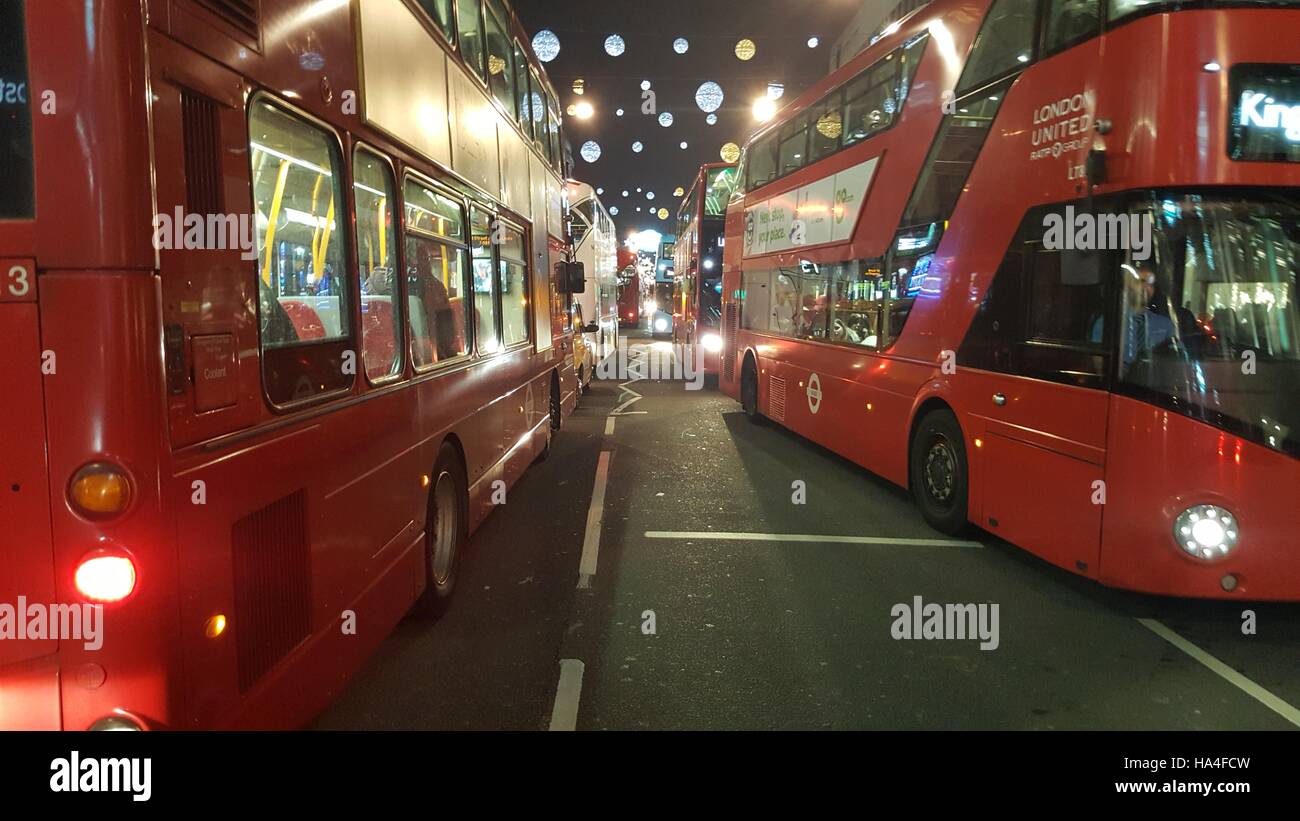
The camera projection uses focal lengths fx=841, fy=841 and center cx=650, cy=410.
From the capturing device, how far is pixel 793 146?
11.4 m

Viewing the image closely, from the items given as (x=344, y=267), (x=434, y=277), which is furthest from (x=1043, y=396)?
(x=344, y=267)

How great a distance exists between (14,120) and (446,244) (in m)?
3.24

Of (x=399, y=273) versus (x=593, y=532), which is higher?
(x=399, y=273)

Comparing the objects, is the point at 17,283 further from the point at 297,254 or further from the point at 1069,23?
the point at 1069,23

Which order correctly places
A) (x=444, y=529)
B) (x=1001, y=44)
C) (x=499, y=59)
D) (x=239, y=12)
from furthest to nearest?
(x=499, y=59)
(x=1001, y=44)
(x=444, y=529)
(x=239, y=12)

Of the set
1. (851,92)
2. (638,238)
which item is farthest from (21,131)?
(638,238)

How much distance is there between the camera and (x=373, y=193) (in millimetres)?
4184

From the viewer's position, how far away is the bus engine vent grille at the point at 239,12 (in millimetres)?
2707

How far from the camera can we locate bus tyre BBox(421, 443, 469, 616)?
5.16 metres

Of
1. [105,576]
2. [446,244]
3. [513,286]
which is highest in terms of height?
[446,244]

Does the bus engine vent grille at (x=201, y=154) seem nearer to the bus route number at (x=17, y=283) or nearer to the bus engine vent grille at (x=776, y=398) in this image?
the bus route number at (x=17, y=283)

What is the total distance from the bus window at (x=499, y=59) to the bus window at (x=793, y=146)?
418cm

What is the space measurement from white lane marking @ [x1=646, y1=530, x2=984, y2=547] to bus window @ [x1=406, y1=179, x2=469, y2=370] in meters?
2.31
